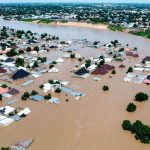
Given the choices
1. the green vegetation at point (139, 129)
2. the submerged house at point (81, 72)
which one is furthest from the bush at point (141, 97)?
the submerged house at point (81, 72)

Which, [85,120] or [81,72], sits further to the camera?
[81,72]

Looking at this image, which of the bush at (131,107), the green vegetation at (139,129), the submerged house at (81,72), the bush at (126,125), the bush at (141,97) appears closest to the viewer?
the green vegetation at (139,129)

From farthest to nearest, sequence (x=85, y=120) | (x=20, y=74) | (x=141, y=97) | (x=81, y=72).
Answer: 1. (x=81, y=72)
2. (x=20, y=74)
3. (x=141, y=97)
4. (x=85, y=120)

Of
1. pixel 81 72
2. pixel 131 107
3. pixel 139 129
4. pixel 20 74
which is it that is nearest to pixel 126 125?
pixel 139 129

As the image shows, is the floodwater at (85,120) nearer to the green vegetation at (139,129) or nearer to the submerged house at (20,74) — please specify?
the green vegetation at (139,129)

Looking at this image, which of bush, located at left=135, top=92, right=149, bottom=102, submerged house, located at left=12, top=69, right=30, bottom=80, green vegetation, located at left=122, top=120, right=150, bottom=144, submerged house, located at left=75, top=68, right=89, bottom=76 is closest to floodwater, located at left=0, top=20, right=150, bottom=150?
green vegetation, located at left=122, top=120, right=150, bottom=144

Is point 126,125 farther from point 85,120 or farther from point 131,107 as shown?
point 85,120

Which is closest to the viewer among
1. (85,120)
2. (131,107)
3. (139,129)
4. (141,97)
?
(139,129)

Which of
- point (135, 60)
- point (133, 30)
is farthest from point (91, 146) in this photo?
point (133, 30)

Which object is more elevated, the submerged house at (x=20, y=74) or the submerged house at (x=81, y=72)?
the submerged house at (x=81, y=72)
